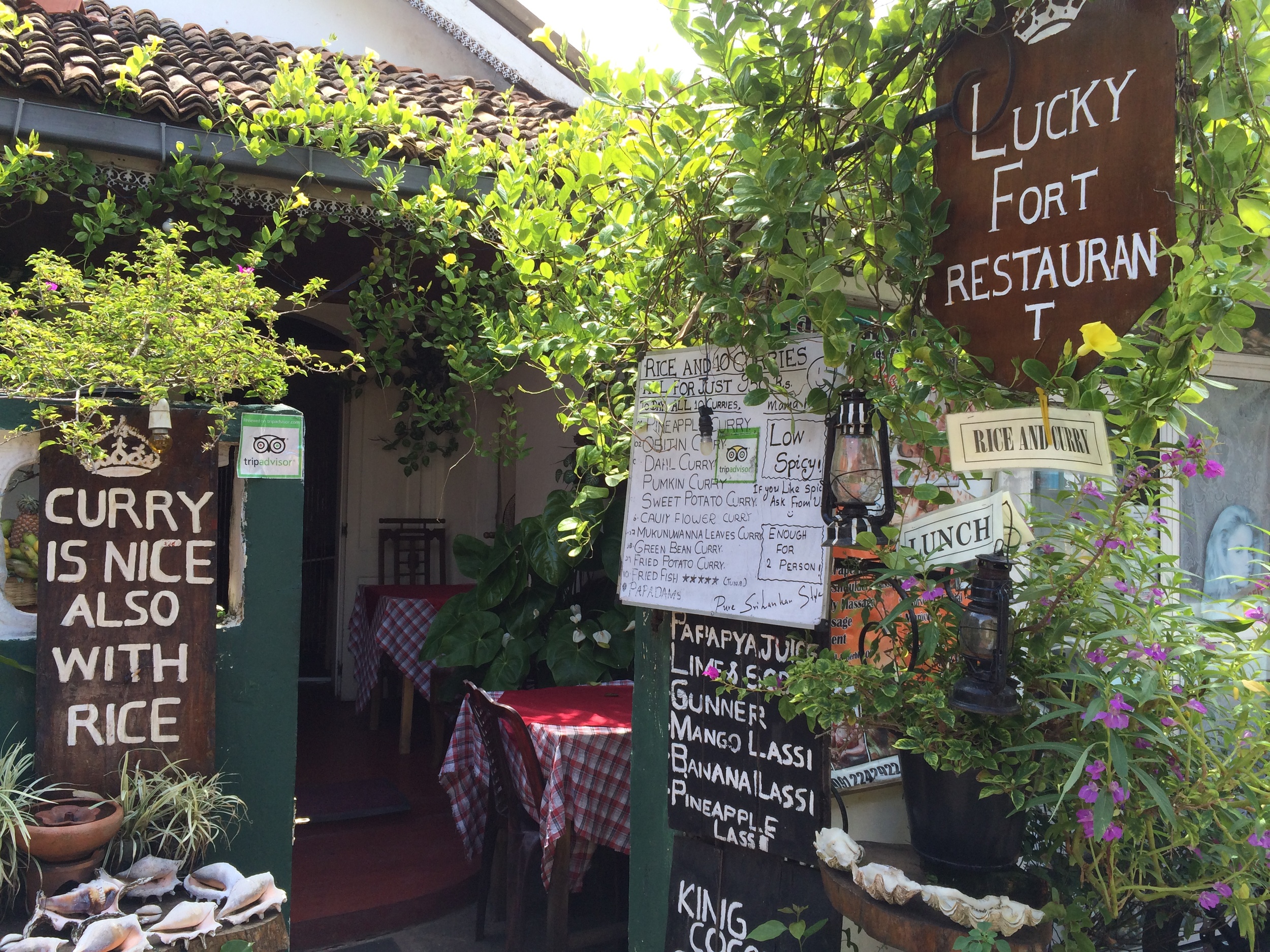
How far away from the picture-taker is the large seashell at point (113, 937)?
197cm

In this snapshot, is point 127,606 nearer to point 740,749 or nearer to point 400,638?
point 740,749

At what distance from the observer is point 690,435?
2.91 metres

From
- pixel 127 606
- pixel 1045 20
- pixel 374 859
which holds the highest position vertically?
pixel 1045 20

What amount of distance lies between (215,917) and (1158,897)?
2.12m

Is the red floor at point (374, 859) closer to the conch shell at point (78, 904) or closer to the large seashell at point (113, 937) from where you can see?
the conch shell at point (78, 904)

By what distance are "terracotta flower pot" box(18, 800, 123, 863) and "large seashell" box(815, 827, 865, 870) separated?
5.58ft

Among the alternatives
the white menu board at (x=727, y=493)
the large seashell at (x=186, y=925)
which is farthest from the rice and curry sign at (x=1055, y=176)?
the large seashell at (x=186, y=925)

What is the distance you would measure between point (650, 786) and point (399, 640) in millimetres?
3372

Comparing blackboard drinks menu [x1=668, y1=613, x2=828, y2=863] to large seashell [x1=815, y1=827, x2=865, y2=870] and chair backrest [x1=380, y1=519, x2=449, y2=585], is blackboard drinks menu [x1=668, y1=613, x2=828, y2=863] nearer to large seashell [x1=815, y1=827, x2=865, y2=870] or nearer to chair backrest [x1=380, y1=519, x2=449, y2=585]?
large seashell [x1=815, y1=827, x2=865, y2=870]

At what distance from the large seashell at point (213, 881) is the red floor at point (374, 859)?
1.77 metres

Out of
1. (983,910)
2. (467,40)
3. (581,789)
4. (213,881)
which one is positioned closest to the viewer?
(983,910)

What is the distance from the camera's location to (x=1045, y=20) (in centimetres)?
174

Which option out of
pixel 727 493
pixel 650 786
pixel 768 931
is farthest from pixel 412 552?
pixel 768 931

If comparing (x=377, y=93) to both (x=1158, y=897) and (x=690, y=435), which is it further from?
(x=1158, y=897)
